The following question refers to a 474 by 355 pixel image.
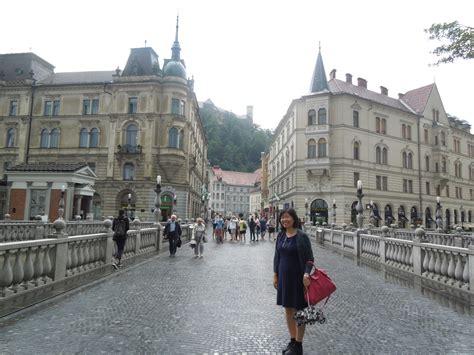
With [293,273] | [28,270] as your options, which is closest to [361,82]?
[28,270]

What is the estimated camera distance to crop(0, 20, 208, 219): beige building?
42969 mm

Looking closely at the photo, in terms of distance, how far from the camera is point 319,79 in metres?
47.0

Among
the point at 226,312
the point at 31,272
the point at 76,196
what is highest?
the point at 76,196

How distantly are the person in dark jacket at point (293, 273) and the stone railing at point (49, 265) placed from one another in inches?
181

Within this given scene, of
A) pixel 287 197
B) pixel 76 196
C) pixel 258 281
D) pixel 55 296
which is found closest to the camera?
pixel 55 296

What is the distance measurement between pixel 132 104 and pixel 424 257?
4009 centimetres

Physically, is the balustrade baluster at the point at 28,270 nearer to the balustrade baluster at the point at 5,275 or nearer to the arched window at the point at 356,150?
the balustrade baluster at the point at 5,275

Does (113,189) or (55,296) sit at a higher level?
(113,189)

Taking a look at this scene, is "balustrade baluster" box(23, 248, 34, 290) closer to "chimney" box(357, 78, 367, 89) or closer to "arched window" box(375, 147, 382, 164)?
"arched window" box(375, 147, 382, 164)

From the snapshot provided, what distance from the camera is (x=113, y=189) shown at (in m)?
42.9

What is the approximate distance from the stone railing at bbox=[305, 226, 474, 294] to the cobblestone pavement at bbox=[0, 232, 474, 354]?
1.18 m

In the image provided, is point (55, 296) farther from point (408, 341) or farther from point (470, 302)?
point (470, 302)

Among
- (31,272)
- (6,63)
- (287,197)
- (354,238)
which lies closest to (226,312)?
(31,272)

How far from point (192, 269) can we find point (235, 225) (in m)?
15.2
